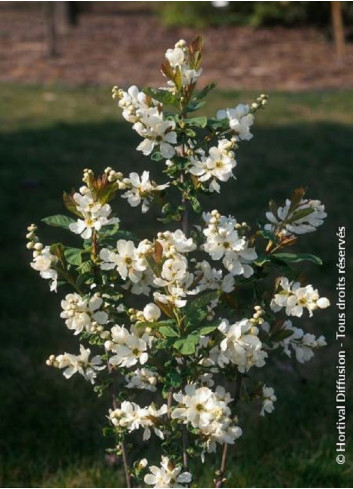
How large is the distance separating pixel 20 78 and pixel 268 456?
30.9 feet

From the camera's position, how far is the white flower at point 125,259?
2354 millimetres

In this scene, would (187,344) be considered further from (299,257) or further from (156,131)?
(156,131)

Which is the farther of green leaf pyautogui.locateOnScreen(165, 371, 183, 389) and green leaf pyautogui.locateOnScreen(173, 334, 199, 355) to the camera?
green leaf pyautogui.locateOnScreen(165, 371, 183, 389)

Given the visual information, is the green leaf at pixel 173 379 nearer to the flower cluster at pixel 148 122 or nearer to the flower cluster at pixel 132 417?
the flower cluster at pixel 132 417

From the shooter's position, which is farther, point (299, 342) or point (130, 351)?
point (299, 342)

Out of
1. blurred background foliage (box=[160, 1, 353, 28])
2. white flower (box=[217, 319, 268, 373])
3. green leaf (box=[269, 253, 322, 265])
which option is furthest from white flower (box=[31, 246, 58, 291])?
blurred background foliage (box=[160, 1, 353, 28])

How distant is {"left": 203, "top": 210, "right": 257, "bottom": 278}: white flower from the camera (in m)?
2.35

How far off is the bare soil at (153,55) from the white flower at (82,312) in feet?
30.3

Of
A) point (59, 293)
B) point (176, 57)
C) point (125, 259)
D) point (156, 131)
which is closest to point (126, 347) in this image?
point (125, 259)

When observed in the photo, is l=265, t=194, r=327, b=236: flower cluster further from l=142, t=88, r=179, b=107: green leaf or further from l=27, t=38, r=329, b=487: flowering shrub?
l=142, t=88, r=179, b=107: green leaf

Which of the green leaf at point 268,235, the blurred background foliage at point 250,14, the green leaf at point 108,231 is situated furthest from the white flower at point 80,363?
the blurred background foliage at point 250,14

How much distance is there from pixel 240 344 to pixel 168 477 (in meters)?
0.43

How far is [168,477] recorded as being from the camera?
2.45 metres

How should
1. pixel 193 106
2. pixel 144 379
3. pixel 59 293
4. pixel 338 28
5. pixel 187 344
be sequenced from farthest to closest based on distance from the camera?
pixel 338 28
pixel 59 293
pixel 144 379
pixel 193 106
pixel 187 344
